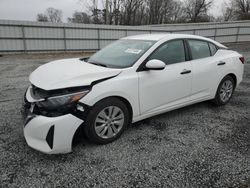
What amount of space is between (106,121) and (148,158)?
0.74 m

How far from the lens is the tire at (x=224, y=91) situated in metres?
4.10

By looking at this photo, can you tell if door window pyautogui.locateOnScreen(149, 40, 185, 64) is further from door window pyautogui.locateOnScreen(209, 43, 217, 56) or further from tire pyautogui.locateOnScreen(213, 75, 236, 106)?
tire pyautogui.locateOnScreen(213, 75, 236, 106)

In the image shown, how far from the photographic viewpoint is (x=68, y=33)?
50.6ft

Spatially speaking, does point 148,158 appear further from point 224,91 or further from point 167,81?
point 224,91

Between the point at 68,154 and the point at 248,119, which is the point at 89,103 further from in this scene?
the point at 248,119

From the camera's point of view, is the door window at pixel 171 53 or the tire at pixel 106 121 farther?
the door window at pixel 171 53

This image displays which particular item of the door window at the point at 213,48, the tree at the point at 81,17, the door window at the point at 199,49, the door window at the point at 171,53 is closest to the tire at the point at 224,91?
the door window at the point at 213,48

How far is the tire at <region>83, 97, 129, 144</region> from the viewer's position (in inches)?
100

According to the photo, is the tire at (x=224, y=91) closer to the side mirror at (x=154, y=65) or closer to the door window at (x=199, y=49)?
the door window at (x=199, y=49)

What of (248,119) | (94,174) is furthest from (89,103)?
(248,119)

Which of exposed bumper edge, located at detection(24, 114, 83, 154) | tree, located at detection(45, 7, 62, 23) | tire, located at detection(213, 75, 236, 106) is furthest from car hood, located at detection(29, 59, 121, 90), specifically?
tree, located at detection(45, 7, 62, 23)

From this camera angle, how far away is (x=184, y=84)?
3414 millimetres

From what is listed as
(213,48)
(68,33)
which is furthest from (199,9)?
(213,48)

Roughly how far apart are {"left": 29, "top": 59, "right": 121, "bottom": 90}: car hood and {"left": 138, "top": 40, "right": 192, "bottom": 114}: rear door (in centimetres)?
55
